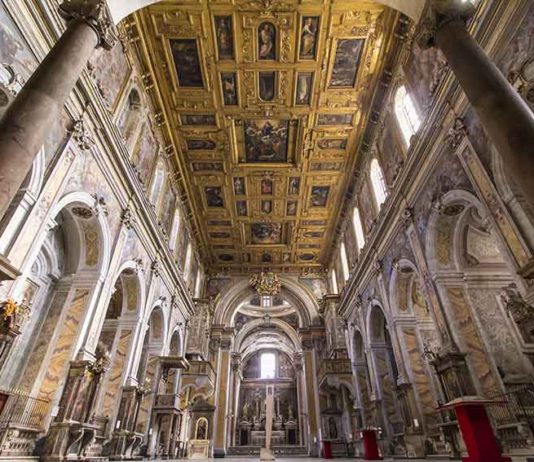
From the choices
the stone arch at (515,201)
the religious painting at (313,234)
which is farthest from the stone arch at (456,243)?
the religious painting at (313,234)

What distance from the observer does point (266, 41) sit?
10828 mm

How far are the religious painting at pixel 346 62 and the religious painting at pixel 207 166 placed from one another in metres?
5.70

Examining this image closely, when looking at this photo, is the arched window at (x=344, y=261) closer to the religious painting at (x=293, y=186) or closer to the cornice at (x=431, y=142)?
the cornice at (x=431, y=142)

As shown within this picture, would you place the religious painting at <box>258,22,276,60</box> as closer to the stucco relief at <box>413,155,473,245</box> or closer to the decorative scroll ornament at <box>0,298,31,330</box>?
the stucco relief at <box>413,155,473,245</box>

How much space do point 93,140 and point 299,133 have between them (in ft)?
25.7

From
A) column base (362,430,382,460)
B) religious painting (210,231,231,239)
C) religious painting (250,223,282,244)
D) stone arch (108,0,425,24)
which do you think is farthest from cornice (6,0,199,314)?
column base (362,430,382,460)

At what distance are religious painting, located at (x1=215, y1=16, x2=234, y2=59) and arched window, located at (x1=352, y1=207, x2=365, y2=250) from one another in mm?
8212

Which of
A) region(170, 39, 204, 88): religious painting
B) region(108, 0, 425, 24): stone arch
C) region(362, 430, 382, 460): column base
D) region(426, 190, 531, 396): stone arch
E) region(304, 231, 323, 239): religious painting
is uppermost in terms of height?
region(304, 231, 323, 239): religious painting

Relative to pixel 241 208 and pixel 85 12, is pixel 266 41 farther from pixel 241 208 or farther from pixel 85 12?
pixel 241 208

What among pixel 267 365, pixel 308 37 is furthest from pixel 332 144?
pixel 267 365

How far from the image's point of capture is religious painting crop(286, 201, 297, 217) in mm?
17359

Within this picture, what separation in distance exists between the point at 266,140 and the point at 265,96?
2.03m

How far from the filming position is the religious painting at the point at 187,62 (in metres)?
10.7

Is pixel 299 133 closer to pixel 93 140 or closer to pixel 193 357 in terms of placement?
pixel 93 140
